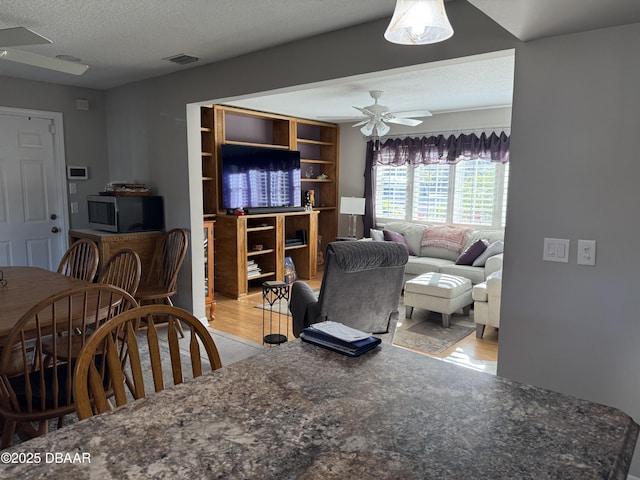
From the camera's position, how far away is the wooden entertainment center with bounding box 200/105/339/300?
5.50 meters

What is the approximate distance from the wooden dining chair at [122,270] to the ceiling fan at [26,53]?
1.23 m

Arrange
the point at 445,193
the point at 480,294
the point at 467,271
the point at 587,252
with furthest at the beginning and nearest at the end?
the point at 445,193 → the point at 467,271 → the point at 480,294 → the point at 587,252

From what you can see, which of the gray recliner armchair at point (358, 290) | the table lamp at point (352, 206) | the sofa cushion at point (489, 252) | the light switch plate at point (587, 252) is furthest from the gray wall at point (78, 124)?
the light switch plate at point (587, 252)

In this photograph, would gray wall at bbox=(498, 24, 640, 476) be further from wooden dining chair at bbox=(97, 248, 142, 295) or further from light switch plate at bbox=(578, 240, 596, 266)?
wooden dining chair at bbox=(97, 248, 142, 295)

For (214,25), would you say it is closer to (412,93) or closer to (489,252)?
(412,93)

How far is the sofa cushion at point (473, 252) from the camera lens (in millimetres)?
5441

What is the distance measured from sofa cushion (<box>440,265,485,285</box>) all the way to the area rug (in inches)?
18.2

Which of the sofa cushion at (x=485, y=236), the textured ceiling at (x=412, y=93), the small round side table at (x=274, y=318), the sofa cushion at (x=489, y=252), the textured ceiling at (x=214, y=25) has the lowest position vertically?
the small round side table at (x=274, y=318)

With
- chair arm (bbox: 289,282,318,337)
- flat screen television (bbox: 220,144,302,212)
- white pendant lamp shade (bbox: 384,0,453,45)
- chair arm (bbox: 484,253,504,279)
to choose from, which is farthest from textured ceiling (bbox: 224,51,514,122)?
chair arm (bbox: 484,253,504,279)

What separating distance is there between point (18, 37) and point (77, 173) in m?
2.60

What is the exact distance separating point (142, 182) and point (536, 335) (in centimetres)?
386

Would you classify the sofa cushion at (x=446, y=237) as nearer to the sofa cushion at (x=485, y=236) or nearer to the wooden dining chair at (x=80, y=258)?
the sofa cushion at (x=485, y=236)

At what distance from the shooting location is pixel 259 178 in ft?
19.5

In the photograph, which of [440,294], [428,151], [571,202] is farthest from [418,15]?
[428,151]
